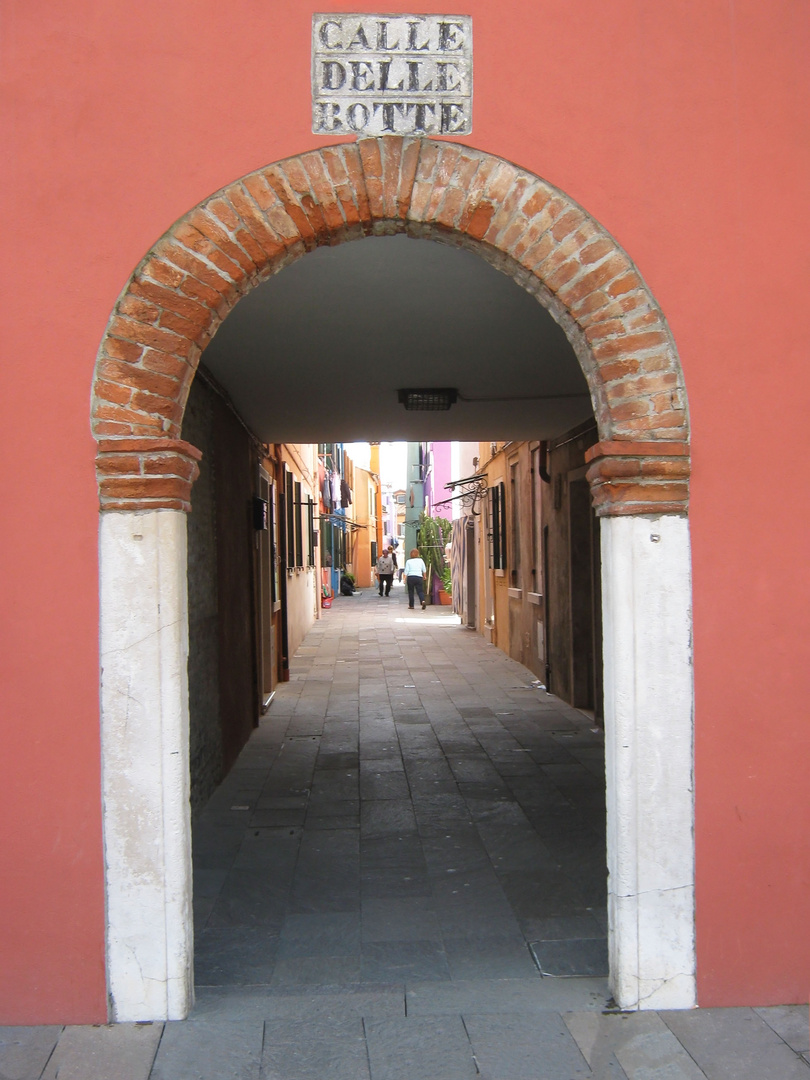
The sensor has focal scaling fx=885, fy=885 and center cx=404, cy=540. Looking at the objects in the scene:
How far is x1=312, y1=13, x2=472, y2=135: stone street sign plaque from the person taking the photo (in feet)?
10.2

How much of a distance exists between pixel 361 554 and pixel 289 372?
30208 millimetres

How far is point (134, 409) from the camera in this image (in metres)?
3.01

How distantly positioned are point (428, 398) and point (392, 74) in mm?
3683

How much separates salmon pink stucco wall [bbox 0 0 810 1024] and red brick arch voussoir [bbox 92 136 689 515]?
0.08 metres

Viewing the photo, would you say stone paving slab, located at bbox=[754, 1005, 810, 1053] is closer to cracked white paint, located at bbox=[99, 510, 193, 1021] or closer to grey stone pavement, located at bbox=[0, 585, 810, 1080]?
grey stone pavement, located at bbox=[0, 585, 810, 1080]

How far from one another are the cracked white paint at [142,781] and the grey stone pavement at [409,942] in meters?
0.17

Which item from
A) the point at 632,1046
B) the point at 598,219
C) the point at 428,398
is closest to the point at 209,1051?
the point at 632,1046

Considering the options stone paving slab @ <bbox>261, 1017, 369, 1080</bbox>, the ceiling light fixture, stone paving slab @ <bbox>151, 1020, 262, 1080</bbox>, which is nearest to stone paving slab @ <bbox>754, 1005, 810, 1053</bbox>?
stone paving slab @ <bbox>261, 1017, 369, 1080</bbox>

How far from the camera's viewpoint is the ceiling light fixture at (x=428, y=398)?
6734 millimetres

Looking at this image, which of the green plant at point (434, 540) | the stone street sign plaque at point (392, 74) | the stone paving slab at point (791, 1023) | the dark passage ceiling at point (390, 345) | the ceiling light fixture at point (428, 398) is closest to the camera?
the stone paving slab at point (791, 1023)

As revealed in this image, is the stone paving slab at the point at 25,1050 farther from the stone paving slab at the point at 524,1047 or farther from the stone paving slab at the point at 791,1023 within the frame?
the stone paving slab at the point at 791,1023

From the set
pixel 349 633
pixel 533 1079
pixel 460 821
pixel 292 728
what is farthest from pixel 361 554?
pixel 533 1079

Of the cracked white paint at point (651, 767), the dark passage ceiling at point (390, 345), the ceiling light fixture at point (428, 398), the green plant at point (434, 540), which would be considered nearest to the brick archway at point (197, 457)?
the cracked white paint at point (651, 767)

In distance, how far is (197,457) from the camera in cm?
317
